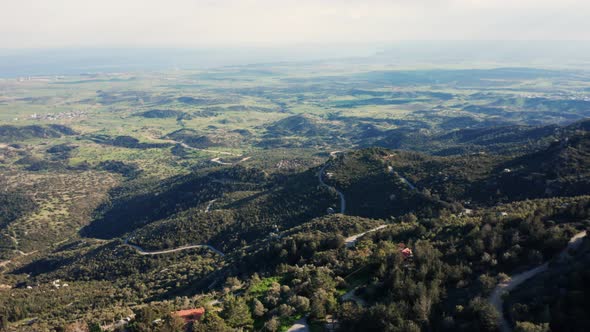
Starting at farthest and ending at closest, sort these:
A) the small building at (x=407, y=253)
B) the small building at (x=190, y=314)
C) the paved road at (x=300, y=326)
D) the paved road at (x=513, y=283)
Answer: the small building at (x=407, y=253) → the small building at (x=190, y=314) → the paved road at (x=300, y=326) → the paved road at (x=513, y=283)

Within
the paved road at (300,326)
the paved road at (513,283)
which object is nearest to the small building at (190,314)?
the paved road at (300,326)

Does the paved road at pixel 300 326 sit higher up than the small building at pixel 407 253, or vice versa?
the small building at pixel 407 253

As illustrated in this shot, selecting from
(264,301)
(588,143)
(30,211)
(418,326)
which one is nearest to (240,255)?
(264,301)

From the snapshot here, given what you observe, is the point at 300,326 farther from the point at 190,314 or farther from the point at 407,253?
the point at 407,253

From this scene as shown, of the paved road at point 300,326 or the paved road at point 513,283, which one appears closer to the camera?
the paved road at point 513,283

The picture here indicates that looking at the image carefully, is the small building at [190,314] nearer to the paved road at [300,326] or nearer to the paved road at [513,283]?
the paved road at [300,326]

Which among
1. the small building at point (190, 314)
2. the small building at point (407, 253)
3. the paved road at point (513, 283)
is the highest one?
the paved road at point (513, 283)

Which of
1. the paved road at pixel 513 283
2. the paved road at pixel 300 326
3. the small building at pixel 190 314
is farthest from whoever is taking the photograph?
the small building at pixel 190 314

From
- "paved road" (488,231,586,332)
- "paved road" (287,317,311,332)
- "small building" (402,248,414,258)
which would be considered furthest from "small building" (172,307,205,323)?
"paved road" (488,231,586,332)
